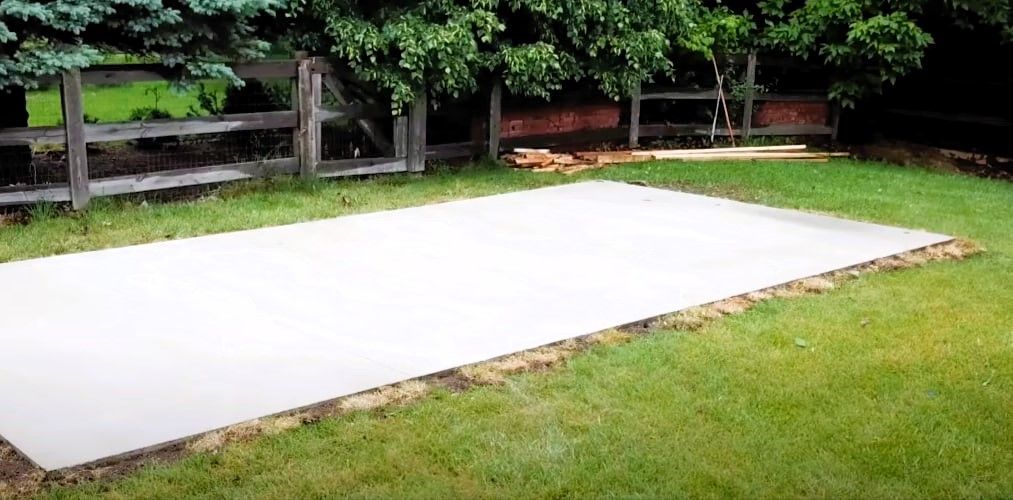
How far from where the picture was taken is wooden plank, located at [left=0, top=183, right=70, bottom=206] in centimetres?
734

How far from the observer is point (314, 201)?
27.2 feet

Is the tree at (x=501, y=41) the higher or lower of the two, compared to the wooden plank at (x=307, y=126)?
higher

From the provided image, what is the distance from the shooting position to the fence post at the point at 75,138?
24.2 ft

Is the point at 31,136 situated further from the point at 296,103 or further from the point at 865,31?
the point at 865,31

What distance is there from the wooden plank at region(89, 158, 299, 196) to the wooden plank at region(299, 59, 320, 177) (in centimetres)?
10

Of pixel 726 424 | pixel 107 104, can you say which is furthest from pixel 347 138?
pixel 726 424

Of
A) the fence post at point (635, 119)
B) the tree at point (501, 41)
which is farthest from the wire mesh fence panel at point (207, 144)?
the fence post at point (635, 119)

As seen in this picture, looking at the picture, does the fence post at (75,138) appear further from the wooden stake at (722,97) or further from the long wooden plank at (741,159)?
the wooden stake at (722,97)

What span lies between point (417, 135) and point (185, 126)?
2.37m

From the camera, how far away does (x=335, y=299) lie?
550 centimetres

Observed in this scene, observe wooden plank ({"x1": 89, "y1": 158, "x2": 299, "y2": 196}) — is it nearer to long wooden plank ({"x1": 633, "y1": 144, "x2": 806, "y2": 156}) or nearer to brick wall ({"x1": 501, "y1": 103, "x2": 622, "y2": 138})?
brick wall ({"x1": 501, "y1": 103, "x2": 622, "y2": 138})

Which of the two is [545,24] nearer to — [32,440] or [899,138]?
[899,138]

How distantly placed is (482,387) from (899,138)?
11.0 metres

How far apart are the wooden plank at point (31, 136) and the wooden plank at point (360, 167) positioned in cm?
229
